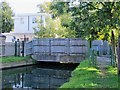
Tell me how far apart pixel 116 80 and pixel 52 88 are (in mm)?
2988

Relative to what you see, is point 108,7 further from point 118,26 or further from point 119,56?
point 119,56

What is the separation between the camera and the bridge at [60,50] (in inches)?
883

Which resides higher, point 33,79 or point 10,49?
point 10,49

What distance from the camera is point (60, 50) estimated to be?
22.9 meters

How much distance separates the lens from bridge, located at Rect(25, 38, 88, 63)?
22.4 meters

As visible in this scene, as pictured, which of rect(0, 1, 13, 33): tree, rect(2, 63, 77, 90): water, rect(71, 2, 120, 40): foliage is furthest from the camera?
rect(0, 1, 13, 33): tree

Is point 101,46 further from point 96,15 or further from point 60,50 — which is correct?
point 96,15

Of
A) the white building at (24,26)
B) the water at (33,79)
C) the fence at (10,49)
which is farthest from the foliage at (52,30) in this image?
the white building at (24,26)

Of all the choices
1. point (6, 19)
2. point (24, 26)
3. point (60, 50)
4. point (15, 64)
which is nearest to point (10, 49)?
point (15, 64)

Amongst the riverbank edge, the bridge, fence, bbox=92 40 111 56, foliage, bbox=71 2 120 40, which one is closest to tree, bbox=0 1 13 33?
the bridge

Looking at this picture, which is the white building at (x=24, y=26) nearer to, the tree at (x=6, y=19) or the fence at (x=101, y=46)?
the tree at (x=6, y=19)

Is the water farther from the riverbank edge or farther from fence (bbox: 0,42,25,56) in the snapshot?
fence (bbox: 0,42,25,56)

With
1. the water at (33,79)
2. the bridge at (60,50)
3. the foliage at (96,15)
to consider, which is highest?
the foliage at (96,15)

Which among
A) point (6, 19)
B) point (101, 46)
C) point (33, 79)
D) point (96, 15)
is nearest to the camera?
point (96, 15)
